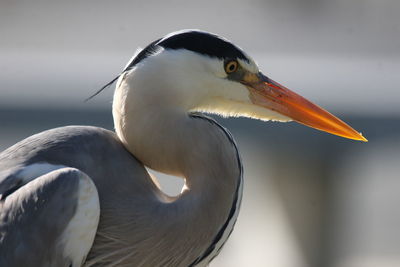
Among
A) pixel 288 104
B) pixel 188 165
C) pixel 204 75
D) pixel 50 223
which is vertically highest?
pixel 204 75

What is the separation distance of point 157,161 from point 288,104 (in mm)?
512

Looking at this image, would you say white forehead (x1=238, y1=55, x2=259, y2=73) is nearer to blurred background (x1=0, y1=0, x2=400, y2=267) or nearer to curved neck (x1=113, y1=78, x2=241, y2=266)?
curved neck (x1=113, y1=78, x2=241, y2=266)

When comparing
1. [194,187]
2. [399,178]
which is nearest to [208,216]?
[194,187]

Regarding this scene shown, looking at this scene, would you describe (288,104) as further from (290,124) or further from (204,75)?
(290,124)

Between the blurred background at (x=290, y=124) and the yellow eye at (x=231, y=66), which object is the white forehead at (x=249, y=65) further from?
the blurred background at (x=290, y=124)

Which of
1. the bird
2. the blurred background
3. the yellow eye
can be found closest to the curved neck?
the bird

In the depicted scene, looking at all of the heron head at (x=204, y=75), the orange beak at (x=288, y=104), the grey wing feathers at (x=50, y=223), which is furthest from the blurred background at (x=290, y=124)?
the grey wing feathers at (x=50, y=223)

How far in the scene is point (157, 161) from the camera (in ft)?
9.57

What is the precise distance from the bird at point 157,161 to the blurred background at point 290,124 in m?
2.37

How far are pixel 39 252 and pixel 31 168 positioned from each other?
28 centimetres

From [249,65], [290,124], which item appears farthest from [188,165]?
[290,124]

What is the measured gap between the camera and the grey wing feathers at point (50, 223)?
8.63 feet

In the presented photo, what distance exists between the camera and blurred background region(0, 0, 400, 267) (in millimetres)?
5461

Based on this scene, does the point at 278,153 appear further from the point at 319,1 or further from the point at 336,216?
the point at 319,1
